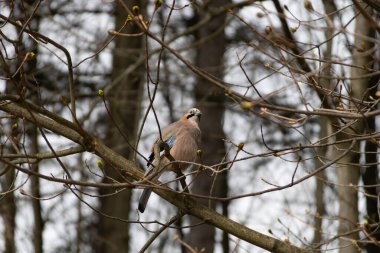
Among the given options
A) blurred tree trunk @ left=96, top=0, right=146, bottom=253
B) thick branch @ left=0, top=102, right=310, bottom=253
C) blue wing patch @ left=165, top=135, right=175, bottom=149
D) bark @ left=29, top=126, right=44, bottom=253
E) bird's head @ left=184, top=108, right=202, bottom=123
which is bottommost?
thick branch @ left=0, top=102, right=310, bottom=253

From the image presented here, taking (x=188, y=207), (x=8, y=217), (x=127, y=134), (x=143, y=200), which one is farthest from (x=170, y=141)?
(x=127, y=134)

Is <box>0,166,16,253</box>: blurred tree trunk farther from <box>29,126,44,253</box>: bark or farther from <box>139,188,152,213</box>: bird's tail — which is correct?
<box>139,188,152,213</box>: bird's tail

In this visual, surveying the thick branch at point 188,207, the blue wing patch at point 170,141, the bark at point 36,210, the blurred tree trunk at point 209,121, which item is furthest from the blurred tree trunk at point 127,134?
the thick branch at point 188,207

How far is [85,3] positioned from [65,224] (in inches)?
166

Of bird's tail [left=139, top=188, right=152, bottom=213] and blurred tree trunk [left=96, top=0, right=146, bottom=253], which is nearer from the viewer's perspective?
bird's tail [left=139, top=188, right=152, bottom=213]

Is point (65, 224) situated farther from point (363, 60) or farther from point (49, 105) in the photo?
point (363, 60)

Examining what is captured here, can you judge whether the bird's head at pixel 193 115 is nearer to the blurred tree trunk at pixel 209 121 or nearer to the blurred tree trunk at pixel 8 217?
the blurred tree trunk at pixel 8 217

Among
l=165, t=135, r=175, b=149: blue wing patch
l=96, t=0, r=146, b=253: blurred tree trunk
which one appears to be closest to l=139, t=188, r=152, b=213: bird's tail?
l=165, t=135, r=175, b=149: blue wing patch

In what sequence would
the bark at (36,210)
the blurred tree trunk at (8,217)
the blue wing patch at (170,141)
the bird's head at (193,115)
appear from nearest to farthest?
the blue wing patch at (170,141) < the bird's head at (193,115) < the blurred tree trunk at (8,217) < the bark at (36,210)

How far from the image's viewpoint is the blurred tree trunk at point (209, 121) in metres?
12.1

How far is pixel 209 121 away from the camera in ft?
42.0

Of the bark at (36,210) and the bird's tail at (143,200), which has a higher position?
the bark at (36,210)

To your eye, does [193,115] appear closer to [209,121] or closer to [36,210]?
[36,210]

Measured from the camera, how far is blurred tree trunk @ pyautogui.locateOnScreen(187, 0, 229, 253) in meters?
12.1
